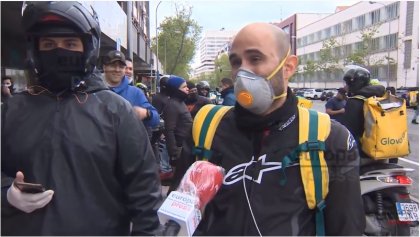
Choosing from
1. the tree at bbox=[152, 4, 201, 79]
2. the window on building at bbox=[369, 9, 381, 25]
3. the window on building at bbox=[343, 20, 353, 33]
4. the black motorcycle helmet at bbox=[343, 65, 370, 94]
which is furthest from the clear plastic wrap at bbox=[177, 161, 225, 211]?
the window on building at bbox=[343, 20, 353, 33]

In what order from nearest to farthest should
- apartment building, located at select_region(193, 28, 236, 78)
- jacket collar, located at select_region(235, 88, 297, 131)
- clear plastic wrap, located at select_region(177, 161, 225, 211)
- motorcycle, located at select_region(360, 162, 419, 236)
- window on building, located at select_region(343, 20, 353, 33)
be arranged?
clear plastic wrap, located at select_region(177, 161, 225, 211) → jacket collar, located at select_region(235, 88, 297, 131) → motorcycle, located at select_region(360, 162, 419, 236) → window on building, located at select_region(343, 20, 353, 33) → apartment building, located at select_region(193, 28, 236, 78)

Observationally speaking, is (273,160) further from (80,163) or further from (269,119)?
(80,163)

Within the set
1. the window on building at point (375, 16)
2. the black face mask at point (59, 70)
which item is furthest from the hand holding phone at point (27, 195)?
the window on building at point (375, 16)

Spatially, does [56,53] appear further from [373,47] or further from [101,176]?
[373,47]

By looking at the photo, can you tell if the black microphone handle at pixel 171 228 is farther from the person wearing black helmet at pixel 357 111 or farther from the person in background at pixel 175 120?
the person in background at pixel 175 120

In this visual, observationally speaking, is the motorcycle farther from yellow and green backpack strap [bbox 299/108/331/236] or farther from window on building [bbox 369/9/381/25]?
window on building [bbox 369/9/381/25]

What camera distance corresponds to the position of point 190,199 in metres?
1.34

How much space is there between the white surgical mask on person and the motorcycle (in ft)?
7.03

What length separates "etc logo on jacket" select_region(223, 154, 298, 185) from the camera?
5.17 ft

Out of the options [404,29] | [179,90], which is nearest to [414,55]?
[404,29]

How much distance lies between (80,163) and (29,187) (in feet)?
0.65

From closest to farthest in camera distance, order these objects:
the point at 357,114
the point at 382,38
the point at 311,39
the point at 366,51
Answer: the point at 357,114, the point at 366,51, the point at 382,38, the point at 311,39

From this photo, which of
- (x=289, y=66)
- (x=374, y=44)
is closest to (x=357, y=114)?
(x=289, y=66)

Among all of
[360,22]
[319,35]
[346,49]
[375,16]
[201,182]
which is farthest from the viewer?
[319,35]
